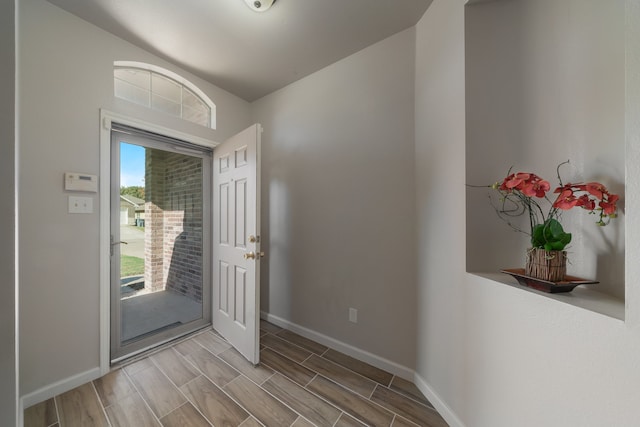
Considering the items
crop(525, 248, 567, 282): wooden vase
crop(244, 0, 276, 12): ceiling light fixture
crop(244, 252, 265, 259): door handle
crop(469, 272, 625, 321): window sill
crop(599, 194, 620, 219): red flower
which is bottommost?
crop(244, 252, 265, 259): door handle

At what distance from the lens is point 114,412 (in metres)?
1.35

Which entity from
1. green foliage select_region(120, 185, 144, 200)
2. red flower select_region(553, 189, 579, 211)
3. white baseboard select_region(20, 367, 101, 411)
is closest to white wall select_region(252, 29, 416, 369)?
red flower select_region(553, 189, 579, 211)

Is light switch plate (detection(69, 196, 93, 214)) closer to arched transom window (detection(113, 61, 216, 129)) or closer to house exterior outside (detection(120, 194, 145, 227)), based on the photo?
house exterior outside (detection(120, 194, 145, 227))

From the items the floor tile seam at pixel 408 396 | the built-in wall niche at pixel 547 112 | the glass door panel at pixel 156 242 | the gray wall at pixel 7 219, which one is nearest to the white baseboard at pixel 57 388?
the glass door panel at pixel 156 242

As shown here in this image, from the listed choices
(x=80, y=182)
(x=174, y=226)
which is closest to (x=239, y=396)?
(x=174, y=226)

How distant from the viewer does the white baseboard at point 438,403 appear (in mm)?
1265

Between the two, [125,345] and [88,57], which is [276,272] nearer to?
[125,345]

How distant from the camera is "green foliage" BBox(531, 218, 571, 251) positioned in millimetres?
882

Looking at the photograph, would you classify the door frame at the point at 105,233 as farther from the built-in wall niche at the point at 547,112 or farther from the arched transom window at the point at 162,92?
the built-in wall niche at the point at 547,112

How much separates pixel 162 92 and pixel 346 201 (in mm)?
2066

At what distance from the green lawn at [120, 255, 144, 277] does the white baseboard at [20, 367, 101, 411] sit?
0.71m

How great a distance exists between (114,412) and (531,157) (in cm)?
283

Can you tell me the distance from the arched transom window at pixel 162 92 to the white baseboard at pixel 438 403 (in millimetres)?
3023

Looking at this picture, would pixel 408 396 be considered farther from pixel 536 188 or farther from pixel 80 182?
pixel 80 182
